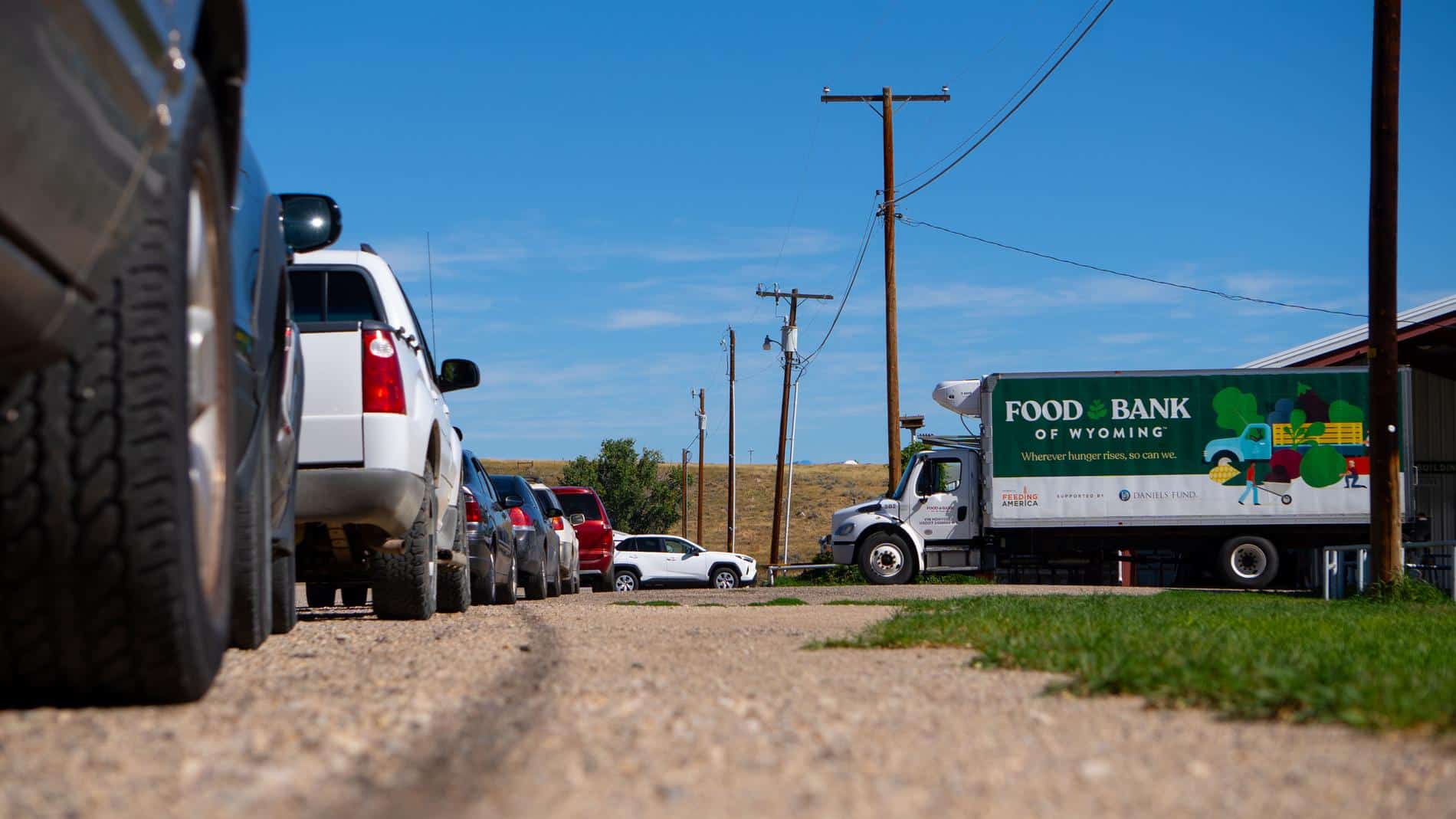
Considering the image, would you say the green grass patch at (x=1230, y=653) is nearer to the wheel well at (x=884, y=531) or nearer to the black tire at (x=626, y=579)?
the wheel well at (x=884, y=531)

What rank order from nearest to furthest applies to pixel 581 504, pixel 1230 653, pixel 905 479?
pixel 1230 653, pixel 905 479, pixel 581 504

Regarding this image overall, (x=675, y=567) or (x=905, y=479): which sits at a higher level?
(x=905, y=479)

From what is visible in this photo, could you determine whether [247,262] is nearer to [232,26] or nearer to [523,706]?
[232,26]

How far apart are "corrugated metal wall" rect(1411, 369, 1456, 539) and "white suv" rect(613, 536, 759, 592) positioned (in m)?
14.8

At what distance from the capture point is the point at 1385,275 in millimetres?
15422

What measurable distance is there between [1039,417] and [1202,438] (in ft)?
9.16

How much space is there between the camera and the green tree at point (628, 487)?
238 feet

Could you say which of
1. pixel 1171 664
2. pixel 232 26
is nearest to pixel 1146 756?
pixel 1171 664

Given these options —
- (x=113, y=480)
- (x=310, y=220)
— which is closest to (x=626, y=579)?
(x=310, y=220)

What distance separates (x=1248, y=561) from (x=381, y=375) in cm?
2020

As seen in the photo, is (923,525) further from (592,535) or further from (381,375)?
(381,375)

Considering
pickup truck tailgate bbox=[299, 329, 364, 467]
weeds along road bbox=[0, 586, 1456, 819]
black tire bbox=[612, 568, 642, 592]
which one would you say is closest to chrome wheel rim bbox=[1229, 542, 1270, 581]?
black tire bbox=[612, 568, 642, 592]

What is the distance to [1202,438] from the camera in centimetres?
2452

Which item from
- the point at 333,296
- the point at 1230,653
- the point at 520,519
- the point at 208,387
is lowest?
the point at 1230,653
